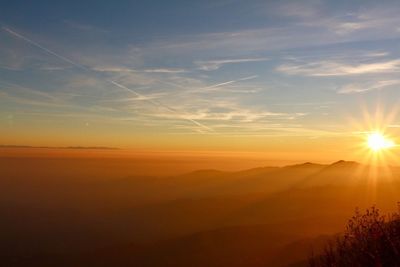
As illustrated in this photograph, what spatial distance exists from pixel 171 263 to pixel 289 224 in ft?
256

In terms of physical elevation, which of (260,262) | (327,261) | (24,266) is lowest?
(24,266)

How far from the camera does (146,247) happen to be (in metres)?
177

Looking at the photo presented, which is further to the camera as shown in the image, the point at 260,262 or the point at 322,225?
the point at 322,225

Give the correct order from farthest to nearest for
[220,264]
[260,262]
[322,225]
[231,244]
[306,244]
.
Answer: [322,225], [231,244], [220,264], [260,262], [306,244]

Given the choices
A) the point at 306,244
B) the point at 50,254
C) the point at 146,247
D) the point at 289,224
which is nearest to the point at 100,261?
the point at 146,247

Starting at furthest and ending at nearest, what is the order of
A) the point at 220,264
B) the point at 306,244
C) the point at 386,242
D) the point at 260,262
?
the point at 220,264 < the point at 260,262 < the point at 306,244 < the point at 386,242

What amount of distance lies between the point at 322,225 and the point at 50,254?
401 ft

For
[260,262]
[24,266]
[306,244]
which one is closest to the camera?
[306,244]

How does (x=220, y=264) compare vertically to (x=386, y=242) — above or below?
below

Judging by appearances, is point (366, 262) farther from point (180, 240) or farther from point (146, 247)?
point (146, 247)

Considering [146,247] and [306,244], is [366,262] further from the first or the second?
[146,247]

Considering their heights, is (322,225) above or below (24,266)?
above

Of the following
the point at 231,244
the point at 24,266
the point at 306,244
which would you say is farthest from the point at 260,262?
the point at 24,266

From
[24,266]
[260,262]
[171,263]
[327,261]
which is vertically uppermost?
[327,261]
